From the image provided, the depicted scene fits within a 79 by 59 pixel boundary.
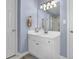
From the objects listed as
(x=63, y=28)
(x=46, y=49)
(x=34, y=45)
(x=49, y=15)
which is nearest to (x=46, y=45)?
(x=46, y=49)

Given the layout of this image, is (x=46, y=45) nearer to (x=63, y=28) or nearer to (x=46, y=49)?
(x=46, y=49)

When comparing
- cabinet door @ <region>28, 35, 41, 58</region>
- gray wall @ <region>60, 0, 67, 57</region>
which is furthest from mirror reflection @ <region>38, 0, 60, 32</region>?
cabinet door @ <region>28, 35, 41, 58</region>

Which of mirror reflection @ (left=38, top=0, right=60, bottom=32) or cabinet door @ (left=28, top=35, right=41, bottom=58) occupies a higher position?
mirror reflection @ (left=38, top=0, right=60, bottom=32)

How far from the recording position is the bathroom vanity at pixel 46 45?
3.01 m

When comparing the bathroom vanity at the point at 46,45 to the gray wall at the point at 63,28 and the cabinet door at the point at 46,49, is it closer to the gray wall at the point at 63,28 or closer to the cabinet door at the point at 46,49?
the cabinet door at the point at 46,49

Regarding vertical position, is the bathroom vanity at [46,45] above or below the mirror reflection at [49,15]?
below

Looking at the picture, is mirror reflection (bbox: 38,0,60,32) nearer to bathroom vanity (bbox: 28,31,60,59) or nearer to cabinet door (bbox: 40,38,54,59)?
bathroom vanity (bbox: 28,31,60,59)

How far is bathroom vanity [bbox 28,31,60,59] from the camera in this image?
3.01 m

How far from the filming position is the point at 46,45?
10.1 ft

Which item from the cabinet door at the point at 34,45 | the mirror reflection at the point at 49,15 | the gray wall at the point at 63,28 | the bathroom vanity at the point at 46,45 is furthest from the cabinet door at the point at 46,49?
the mirror reflection at the point at 49,15

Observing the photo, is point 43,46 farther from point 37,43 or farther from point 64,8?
point 64,8

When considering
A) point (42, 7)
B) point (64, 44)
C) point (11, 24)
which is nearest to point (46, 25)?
point (42, 7)

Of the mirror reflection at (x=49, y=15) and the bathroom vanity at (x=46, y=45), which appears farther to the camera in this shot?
the mirror reflection at (x=49, y=15)
